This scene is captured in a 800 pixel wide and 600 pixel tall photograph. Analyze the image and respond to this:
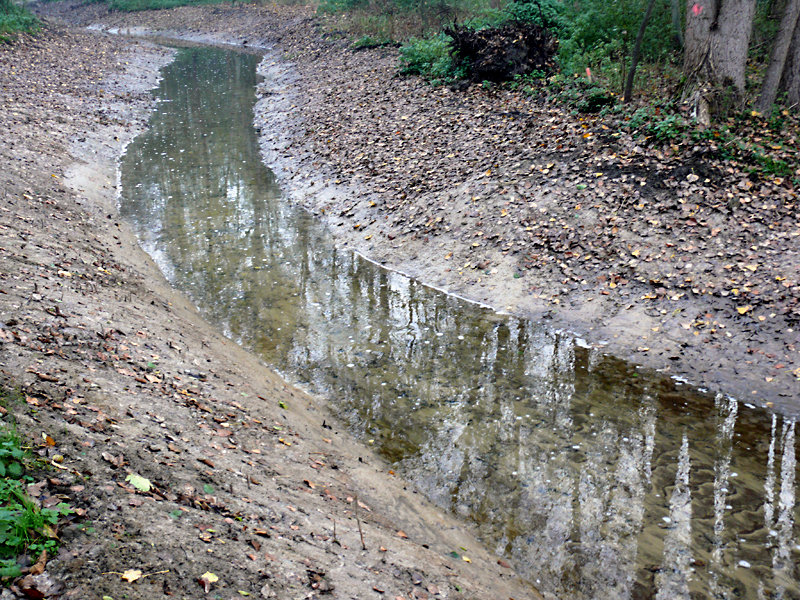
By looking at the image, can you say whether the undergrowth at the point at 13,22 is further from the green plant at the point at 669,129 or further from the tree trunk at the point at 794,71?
the tree trunk at the point at 794,71

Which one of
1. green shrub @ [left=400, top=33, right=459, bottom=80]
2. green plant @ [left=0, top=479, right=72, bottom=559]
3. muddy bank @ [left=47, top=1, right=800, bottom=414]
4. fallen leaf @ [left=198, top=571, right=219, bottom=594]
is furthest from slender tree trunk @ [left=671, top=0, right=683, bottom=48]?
green plant @ [left=0, top=479, right=72, bottom=559]

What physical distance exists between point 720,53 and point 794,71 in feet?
4.65

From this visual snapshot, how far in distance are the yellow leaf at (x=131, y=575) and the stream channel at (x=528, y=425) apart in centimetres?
298

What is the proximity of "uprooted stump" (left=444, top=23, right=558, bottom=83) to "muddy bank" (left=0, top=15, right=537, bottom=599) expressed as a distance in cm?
1134

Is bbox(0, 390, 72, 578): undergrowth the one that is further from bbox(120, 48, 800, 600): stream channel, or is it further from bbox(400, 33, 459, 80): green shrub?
bbox(400, 33, 459, 80): green shrub

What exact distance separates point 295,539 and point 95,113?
774 inches

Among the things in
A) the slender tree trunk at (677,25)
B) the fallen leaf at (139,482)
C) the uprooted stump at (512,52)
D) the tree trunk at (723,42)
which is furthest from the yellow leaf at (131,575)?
the slender tree trunk at (677,25)

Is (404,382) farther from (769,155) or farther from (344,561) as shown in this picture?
(769,155)

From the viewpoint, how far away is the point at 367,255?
Answer: 34.9 ft

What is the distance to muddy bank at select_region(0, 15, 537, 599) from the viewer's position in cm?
326

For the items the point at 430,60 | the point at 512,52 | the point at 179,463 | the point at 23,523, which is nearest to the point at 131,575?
the point at 23,523

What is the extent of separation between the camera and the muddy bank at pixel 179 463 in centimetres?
326

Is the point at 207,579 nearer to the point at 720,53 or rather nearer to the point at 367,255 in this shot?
the point at 367,255

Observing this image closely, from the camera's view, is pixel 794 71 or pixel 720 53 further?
pixel 720 53
